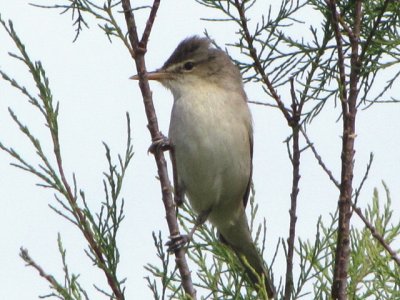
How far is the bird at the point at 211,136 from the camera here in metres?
5.07

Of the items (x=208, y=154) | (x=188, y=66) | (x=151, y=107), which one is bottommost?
(x=151, y=107)

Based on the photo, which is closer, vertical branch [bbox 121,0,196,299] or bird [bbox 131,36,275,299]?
vertical branch [bbox 121,0,196,299]

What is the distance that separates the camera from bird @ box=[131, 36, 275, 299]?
507cm

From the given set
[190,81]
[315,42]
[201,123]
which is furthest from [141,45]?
[190,81]

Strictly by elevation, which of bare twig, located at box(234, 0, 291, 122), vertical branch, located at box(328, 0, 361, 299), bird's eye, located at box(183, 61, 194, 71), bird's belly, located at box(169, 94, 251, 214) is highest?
bird's eye, located at box(183, 61, 194, 71)

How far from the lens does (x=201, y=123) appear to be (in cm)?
506

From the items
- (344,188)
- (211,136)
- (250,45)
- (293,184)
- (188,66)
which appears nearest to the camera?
(344,188)

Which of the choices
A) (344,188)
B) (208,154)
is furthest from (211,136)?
(344,188)

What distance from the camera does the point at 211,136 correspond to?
5094mm

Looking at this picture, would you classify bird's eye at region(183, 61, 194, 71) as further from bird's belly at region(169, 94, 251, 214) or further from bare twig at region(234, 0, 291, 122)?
bare twig at region(234, 0, 291, 122)

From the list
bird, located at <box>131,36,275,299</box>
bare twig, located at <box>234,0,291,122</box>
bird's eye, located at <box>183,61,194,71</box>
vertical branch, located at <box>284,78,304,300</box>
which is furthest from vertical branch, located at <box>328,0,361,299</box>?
bird's eye, located at <box>183,61,194,71</box>

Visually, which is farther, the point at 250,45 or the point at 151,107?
the point at 250,45

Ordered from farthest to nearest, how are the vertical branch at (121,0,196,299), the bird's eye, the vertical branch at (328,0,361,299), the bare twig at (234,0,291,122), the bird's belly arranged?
the bird's eye
the bird's belly
the bare twig at (234,0,291,122)
the vertical branch at (121,0,196,299)
the vertical branch at (328,0,361,299)

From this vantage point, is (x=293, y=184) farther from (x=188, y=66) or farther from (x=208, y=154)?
(x=188, y=66)
